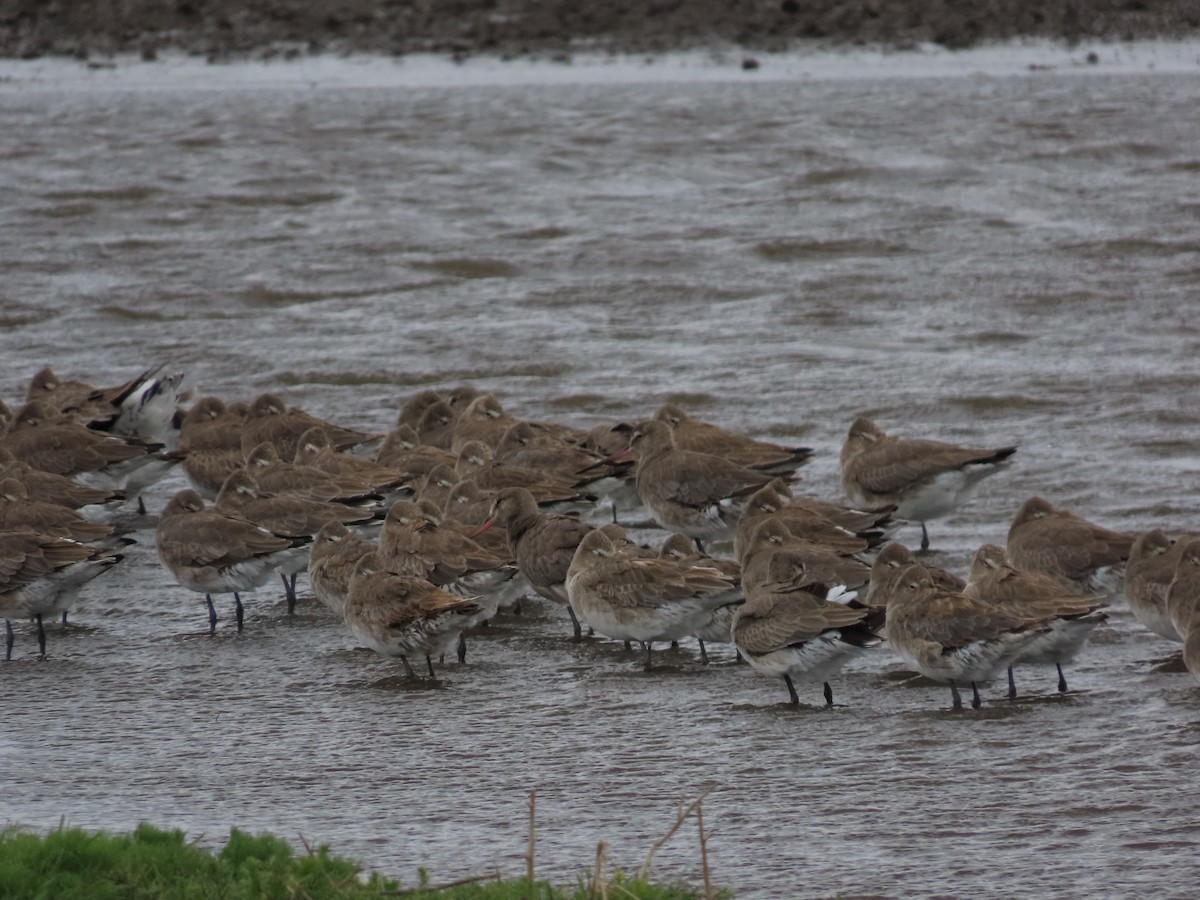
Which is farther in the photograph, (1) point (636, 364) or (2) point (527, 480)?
(1) point (636, 364)

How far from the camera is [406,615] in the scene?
10.6 meters

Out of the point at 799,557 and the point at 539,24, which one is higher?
the point at 539,24

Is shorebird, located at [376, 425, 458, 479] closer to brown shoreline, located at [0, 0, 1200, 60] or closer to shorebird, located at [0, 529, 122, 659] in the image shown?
shorebird, located at [0, 529, 122, 659]

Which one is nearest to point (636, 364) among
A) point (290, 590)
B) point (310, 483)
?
point (310, 483)

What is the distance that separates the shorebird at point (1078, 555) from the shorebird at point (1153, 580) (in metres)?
0.34

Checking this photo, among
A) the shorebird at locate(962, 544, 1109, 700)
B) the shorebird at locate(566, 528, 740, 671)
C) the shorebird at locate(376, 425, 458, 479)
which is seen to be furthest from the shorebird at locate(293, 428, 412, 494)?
the shorebird at locate(962, 544, 1109, 700)

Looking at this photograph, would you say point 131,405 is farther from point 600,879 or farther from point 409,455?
point 600,879

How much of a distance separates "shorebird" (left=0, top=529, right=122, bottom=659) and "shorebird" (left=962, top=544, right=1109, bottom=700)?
5.15m

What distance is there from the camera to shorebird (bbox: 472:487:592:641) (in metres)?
12.1

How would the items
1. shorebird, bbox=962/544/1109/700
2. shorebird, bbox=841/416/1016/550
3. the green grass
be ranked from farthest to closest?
shorebird, bbox=841/416/1016/550
shorebird, bbox=962/544/1109/700
the green grass

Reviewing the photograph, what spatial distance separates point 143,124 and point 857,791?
1076 inches

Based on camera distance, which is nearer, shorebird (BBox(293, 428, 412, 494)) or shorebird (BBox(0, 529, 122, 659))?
shorebird (BBox(0, 529, 122, 659))

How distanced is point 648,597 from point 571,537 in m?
1.46

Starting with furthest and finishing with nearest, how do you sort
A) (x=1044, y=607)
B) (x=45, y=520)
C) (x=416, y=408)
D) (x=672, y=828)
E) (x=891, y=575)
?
(x=416, y=408), (x=45, y=520), (x=891, y=575), (x=1044, y=607), (x=672, y=828)
